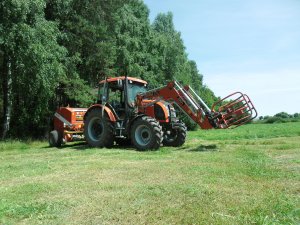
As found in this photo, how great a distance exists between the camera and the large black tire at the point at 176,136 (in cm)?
1387

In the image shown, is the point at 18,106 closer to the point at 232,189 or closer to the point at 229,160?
the point at 229,160

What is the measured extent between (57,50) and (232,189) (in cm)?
1523

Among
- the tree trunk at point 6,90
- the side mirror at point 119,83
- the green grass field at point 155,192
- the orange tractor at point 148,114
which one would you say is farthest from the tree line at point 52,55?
the green grass field at point 155,192

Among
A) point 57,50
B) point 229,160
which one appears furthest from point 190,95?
point 57,50

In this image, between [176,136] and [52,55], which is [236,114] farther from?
[52,55]

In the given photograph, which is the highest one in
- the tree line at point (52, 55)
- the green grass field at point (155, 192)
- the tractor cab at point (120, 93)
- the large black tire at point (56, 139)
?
the tree line at point (52, 55)

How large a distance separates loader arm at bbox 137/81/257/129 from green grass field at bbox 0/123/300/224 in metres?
3.03

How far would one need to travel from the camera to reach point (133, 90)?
14062 mm

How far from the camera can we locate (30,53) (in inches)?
647

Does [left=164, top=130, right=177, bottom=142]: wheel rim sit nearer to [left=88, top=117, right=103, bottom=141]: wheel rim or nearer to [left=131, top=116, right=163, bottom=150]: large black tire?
[left=131, top=116, right=163, bottom=150]: large black tire

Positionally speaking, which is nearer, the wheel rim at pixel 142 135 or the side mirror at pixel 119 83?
the wheel rim at pixel 142 135

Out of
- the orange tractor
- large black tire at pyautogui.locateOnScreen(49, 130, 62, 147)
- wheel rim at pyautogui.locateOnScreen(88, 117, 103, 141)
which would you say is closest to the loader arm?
the orange tractor

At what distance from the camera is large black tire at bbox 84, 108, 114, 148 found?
45.4 feet

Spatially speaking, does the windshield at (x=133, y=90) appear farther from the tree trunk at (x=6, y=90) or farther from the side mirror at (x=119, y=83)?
the tree trunk at (x=6, y=90)
